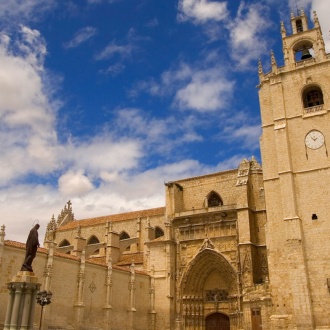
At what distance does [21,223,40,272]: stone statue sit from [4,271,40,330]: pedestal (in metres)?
0.33

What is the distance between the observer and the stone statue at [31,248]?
10734mm

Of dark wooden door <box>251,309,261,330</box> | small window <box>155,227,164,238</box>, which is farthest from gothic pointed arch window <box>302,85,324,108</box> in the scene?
small window <box>155,227,164,238</box>

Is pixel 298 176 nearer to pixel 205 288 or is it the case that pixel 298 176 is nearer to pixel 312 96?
pixel 312 96

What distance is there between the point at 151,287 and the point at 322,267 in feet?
34.1

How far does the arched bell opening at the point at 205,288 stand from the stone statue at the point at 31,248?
1482cm

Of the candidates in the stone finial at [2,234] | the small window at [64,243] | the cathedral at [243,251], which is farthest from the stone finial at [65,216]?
the stone finial at [2,234]

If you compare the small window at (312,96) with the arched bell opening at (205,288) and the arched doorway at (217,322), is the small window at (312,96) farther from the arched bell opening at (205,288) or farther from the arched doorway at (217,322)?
the arched doorway at (217,322)

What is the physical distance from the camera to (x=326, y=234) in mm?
19828

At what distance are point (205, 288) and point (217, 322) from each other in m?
2.07

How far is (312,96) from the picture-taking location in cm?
2322

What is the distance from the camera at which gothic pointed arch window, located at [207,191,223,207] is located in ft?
88.8

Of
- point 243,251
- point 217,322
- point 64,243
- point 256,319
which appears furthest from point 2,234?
point 64,243

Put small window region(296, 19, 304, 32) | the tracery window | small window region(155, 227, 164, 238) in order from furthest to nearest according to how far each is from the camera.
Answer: small window region(155, 227, 164, 238) < small window region(296, 19, 304, 32) < the tracery window

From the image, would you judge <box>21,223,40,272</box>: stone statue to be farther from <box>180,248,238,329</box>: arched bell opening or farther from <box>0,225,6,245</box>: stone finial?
<box>180,248,238,329</box>: arched bell opening
